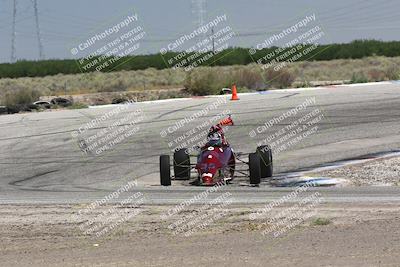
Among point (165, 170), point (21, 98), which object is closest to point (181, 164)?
point (165, 170)

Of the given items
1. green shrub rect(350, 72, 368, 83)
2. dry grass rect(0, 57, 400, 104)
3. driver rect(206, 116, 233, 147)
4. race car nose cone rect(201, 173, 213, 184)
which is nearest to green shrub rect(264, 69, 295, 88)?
dry grass rect(0, 57, 400, 104)

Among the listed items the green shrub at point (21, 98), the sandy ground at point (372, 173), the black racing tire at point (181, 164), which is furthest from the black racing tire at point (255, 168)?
the green shrub at point (21, 98)

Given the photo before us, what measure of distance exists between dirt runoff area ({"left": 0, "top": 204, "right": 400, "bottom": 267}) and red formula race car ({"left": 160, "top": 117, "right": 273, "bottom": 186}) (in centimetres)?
310

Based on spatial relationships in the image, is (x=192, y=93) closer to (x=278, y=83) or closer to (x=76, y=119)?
(x=278, y=83)

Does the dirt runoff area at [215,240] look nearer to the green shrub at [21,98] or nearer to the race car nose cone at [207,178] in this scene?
the race car nose cone at [207,178]

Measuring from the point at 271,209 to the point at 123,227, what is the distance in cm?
234

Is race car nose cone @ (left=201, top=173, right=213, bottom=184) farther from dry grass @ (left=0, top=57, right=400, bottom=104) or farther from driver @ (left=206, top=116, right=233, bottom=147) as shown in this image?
dry grass @ (left=0, top=57, right=400, bottom=104)

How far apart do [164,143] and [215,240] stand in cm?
1297

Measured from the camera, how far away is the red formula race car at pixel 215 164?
637 inches

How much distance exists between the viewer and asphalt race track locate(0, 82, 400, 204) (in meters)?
15.8

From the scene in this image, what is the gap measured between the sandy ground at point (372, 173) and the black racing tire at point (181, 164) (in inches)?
112

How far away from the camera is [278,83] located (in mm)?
44031

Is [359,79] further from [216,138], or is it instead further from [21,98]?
[216,138]

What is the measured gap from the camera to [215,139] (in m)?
16.7
